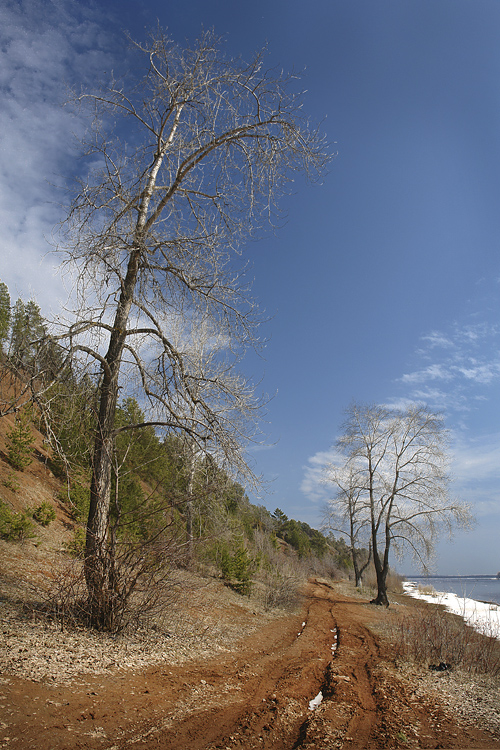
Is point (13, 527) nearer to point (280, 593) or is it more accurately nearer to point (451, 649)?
point (280, 593)

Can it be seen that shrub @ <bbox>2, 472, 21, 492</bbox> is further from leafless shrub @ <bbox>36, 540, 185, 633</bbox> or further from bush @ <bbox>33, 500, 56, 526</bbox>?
leafless shrub @ <bbox>36, 540, 185, 633</bbox>

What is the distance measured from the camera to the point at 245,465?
6512 millimetres

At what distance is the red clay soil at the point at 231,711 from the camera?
2.97 metres

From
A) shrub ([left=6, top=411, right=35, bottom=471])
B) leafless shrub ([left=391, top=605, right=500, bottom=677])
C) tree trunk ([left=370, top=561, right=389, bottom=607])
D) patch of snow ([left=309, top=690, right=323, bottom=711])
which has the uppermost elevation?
shrub ([left=6, top=411, right=35, bottom=471])

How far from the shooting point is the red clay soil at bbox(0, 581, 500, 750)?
117 inches

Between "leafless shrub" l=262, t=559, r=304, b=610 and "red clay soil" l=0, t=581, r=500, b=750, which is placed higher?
"red clay soil" l=0, t=581, r=500, b=750

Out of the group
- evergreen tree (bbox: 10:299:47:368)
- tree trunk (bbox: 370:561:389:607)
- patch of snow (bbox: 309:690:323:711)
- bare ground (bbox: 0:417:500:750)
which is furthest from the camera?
tree trunk (bbox: 370:561:389:607)

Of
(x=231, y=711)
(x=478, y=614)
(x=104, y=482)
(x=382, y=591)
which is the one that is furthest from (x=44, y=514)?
(x=478, y=614)

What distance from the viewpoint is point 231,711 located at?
3814mm

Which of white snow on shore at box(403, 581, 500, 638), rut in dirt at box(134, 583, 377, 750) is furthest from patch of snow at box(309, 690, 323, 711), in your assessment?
white snow on shore at box(403, 581, 500, 638)

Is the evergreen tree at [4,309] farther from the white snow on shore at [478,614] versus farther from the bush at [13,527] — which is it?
the white snow on shore at [478,614]

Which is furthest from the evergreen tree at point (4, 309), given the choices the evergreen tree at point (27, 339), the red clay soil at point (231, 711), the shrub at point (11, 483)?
the red clay soil at point (231, 711)

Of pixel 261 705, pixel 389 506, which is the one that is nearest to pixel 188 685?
pixel 261 705

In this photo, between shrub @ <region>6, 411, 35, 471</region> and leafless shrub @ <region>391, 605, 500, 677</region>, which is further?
shrub @ <region>6, 411, 35, 471</region>
